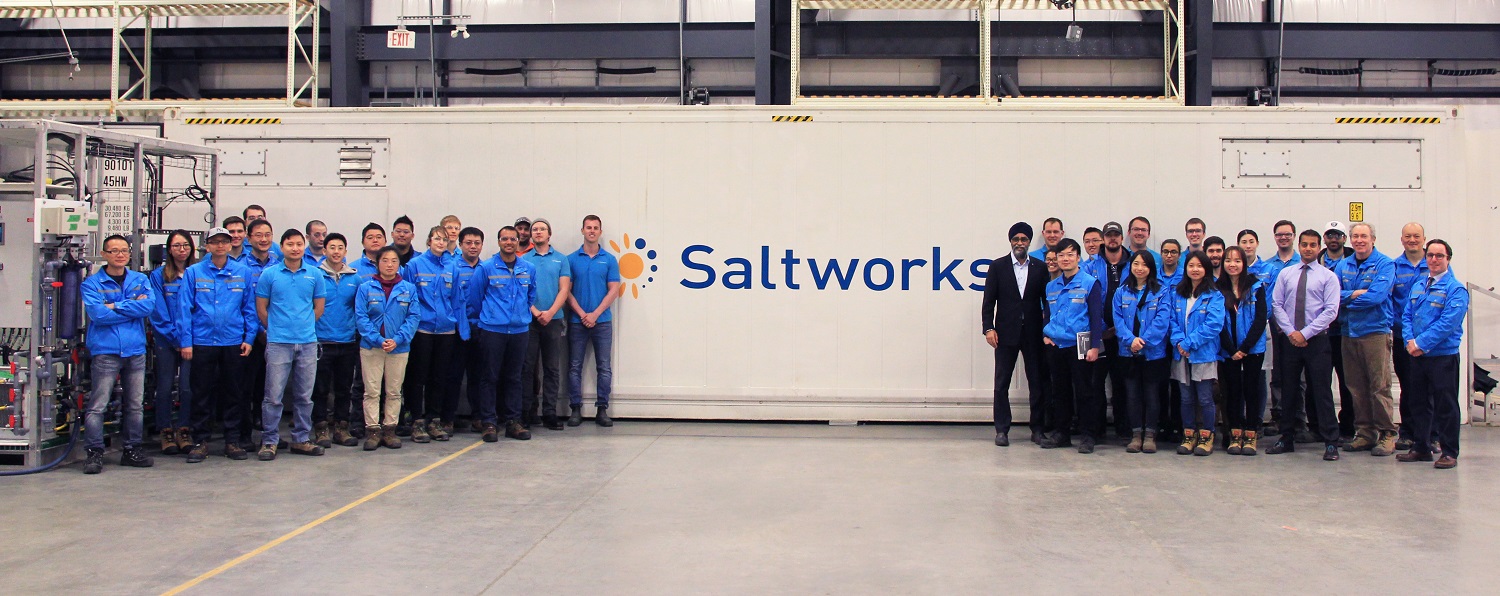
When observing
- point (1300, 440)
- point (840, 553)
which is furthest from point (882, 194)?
point (840, 553)

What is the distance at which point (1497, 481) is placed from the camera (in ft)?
20.1

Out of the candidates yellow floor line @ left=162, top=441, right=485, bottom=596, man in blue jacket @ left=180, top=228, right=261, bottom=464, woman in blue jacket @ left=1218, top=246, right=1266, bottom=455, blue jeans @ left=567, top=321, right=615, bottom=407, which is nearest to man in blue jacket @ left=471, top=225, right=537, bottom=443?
blue jeans @ left=567, top=321, right=615, bottom=407

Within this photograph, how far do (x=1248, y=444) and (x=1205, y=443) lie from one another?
0.31 metres

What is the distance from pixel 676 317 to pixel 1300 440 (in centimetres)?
504

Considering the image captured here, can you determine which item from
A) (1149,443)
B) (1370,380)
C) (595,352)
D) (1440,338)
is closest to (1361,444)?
(1370,380)

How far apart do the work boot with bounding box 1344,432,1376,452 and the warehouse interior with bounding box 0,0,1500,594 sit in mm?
317

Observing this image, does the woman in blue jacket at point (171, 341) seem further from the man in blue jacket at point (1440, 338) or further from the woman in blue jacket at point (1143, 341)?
the man in blue jacket at point (1440, 338)

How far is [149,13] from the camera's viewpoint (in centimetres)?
1337

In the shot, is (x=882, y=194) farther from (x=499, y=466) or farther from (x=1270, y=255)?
(x=499, y=466)

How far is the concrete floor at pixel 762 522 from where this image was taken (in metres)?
4.12

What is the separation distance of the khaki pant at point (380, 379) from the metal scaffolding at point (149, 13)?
6275mm

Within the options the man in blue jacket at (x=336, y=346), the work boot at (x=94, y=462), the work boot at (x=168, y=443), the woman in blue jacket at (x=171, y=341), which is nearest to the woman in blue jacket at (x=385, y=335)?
the man in blue jacket at (x=336, y=346)

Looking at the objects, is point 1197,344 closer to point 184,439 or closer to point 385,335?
point 385,335

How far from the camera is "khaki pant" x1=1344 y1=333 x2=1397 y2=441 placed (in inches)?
277
